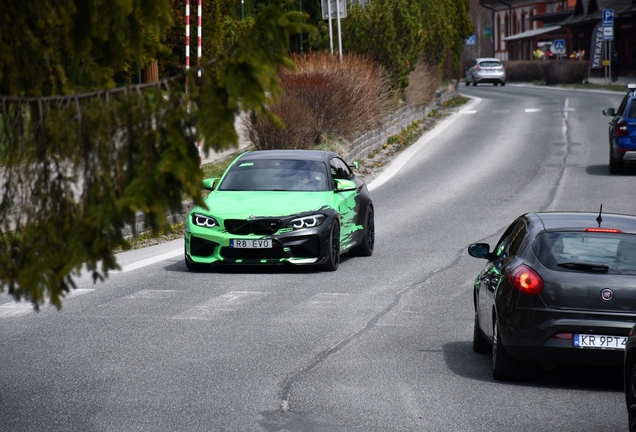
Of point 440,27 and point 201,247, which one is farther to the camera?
point 440,27

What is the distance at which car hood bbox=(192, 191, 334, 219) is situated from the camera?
531 inches

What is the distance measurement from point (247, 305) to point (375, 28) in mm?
24236

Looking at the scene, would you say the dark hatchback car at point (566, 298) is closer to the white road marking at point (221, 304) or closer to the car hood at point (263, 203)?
the white road marking at point (221, 304)

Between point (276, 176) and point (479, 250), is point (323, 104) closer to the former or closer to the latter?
point (276, 176)

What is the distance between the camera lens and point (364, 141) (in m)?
28.1

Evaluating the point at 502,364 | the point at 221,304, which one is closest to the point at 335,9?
the point at 221,304

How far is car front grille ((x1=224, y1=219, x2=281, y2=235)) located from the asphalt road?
56 centimetres

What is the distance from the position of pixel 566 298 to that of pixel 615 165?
17732mm

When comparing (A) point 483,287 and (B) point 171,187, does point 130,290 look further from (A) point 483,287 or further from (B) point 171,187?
(B) point 171,187

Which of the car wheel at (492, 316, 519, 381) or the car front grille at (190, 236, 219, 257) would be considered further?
the car front grille at (190, 236, 219, 257)

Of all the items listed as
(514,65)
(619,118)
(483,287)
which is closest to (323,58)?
(619,118)

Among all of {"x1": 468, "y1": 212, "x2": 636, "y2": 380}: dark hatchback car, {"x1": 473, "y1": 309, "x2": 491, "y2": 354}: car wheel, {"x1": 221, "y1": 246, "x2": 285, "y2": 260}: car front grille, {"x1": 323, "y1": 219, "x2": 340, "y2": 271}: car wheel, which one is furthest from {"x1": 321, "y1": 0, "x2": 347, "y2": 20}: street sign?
{"x1": 468, "y1": 212, "x2": 636, "y2": 380}: dark hatchback car

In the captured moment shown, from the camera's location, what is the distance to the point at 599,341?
25.8 feet

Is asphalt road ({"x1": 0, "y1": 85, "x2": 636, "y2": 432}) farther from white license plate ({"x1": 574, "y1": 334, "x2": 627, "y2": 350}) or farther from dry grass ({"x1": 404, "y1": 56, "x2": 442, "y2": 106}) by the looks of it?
dry grass ({"x1": 404, "y1": 56, "x2": 442, "y2": 106})
